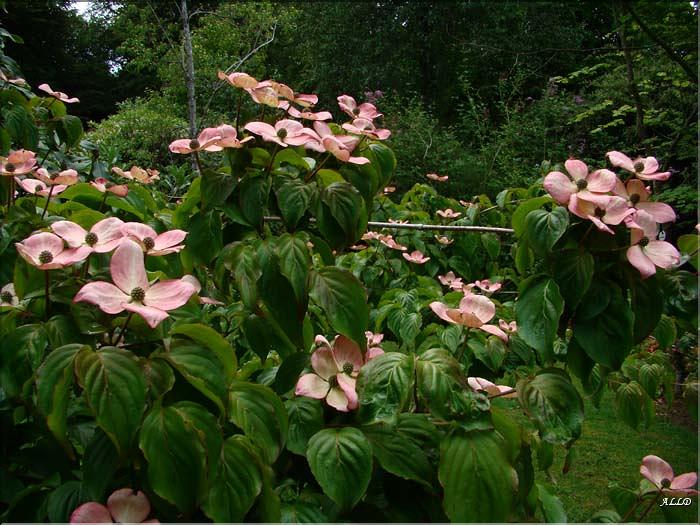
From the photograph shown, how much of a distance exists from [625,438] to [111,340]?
386 cm

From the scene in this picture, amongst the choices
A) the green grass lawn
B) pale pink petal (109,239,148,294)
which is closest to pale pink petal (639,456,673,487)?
pale pink petal (109,239,148,294)

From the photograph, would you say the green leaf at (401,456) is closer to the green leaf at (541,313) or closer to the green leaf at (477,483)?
the green leaf at (477,483)

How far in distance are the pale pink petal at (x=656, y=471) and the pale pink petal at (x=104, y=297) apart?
941 millimetres

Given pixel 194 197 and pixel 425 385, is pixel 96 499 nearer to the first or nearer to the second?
pixel 425 385

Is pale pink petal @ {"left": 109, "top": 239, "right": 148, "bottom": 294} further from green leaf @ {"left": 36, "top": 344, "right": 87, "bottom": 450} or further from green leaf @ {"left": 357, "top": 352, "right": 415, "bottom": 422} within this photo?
green leaf @ {"left": 357, "top": 352, "right": 415, "bottom": 422}

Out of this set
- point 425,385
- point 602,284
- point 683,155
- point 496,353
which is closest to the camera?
point 425,385

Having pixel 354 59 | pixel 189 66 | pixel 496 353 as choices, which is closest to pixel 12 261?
pixel 496 353

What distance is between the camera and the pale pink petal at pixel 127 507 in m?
0.58

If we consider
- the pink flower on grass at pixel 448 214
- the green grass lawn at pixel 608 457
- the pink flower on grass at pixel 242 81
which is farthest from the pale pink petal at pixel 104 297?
the green grass lawn at pixel 608 457

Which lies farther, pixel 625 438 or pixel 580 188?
pixel 625 438

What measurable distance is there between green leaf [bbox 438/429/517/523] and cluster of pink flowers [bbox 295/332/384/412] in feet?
0.47

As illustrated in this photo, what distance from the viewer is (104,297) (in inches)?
23.5

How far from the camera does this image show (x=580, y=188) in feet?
2.74

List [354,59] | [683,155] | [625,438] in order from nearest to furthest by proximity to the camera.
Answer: [625,438] → [683,155] → [354,59]
